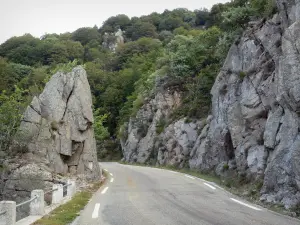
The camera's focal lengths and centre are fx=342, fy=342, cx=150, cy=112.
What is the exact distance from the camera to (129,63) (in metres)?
82.6

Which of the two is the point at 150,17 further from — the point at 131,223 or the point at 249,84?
the point at 131,223

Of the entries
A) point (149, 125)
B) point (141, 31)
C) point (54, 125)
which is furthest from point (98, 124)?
point (141, 31)

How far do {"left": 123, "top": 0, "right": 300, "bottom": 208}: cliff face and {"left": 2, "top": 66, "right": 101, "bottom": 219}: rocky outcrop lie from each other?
8.41 meters

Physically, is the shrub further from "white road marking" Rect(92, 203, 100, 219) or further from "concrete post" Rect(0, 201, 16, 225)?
"concrete post" Rect(0, 201, 16, 225)

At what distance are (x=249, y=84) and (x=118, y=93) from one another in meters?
49.6

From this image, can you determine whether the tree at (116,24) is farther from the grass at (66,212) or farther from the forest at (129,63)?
the grass at (66,212)

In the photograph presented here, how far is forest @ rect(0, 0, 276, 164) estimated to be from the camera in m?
24.7

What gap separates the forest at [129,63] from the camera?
24703 millimetres

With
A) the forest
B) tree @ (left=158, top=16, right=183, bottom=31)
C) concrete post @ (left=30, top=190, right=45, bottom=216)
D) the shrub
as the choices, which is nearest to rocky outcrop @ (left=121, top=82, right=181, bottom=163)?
the forest

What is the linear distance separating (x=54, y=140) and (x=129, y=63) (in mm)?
62821

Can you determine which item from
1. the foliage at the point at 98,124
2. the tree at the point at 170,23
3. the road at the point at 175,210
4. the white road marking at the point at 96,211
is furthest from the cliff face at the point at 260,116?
the tree at the point at 170,23

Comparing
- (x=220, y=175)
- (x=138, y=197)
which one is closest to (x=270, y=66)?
(x=220, y=175)

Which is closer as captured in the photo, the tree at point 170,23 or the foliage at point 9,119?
the foliage at point 9,119

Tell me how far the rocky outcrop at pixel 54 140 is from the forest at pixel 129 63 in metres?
1.49
